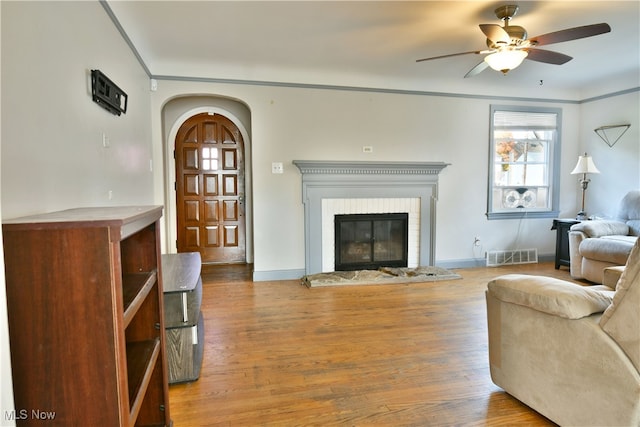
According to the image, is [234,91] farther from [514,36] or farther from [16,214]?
[16,214]

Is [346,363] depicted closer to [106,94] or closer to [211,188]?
[106,94]

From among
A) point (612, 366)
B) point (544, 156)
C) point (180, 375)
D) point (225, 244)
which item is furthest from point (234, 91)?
point (544, 156)

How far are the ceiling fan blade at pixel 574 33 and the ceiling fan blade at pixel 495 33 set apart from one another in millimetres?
219

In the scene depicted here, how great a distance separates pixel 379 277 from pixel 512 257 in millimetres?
2193

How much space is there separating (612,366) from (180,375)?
2097 millimetres

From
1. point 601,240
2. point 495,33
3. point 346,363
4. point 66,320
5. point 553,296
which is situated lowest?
point 346,363

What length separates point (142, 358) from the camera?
1407mm

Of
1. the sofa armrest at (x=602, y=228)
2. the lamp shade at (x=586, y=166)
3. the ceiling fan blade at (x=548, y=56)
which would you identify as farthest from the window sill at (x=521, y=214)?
the ceiling fan blade at (x=548, y=56)

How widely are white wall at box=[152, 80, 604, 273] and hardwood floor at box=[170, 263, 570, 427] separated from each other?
1067 millimetres

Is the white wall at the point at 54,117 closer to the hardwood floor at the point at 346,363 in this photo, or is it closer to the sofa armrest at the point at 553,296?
the hardwood floor at the point at 346,363

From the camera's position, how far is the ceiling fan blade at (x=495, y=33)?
2.40m

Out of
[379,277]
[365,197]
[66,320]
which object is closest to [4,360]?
[66,320]

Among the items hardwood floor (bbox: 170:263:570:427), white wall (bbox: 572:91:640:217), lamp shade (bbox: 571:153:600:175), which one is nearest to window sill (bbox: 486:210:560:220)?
white wall (bbox: 572:91:640:217)

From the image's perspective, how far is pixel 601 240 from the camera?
3.92 meters
